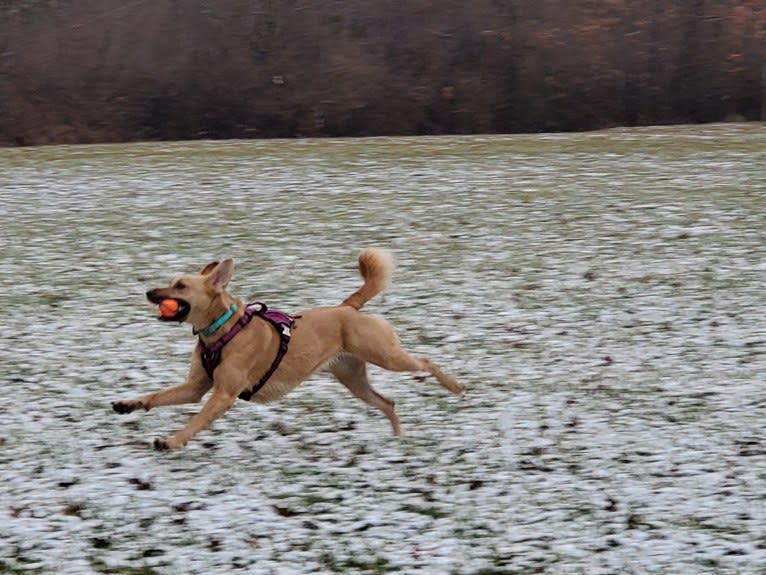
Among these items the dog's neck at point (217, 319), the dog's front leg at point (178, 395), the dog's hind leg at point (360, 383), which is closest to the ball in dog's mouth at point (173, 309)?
the dog's neck at point (217, 319)

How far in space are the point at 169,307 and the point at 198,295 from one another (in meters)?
0.18

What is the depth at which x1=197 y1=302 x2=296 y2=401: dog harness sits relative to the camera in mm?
6852

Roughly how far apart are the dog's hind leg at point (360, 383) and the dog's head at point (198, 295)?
0.84 metres

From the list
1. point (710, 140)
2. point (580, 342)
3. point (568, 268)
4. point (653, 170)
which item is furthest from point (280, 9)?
point (580, 342)

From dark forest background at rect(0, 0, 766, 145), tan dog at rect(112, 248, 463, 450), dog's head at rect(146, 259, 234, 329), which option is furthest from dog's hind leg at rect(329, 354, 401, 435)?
dark forest background at rect(0, 0, 766, 145)

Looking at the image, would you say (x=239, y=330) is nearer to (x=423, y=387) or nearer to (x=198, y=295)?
(x=198, y=295)

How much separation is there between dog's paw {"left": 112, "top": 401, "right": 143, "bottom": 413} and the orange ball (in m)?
0.50

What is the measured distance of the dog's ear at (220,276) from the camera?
22.4 ft

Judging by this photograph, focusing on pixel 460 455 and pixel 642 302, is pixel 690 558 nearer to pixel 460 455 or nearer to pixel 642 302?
pixel 460 455

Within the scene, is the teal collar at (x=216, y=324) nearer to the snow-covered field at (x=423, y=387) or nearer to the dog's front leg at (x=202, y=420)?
the dog's front leg at (x=202, y=420)

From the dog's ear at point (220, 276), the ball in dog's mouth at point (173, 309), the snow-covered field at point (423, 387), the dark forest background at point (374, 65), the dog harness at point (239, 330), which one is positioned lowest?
the snow-covered field at point (423, 387)

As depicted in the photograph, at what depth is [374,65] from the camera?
32.4m

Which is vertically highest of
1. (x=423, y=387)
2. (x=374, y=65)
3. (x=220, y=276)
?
(x=374, y=65)

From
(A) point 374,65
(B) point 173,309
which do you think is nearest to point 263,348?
(B) point 173,309
